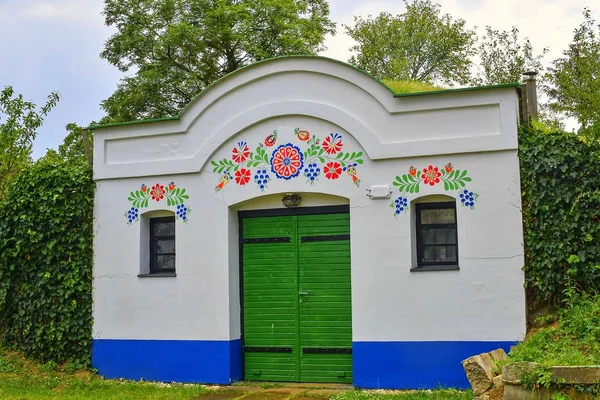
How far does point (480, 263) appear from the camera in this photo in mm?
9477

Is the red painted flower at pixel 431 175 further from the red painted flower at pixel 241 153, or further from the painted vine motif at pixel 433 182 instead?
the red painted flower at pixel 241 153

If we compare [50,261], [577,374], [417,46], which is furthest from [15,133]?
[417,46]

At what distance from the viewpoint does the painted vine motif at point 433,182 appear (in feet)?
31.6

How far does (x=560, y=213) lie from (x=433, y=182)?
165 cm

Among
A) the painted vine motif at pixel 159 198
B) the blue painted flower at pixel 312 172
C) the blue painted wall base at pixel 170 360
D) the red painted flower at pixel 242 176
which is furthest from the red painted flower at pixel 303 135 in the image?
the blue painted wall base at pixel 170 360

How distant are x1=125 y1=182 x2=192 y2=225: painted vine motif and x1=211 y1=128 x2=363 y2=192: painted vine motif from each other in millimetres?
619

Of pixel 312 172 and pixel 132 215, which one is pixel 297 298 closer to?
pixel 312 172

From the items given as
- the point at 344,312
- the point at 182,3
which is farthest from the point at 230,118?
the point at 182,3

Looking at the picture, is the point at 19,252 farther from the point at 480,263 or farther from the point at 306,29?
the point at 306,29

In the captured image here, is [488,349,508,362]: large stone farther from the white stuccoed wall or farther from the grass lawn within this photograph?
the white stuccoed wall

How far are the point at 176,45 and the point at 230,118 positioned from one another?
17.8m

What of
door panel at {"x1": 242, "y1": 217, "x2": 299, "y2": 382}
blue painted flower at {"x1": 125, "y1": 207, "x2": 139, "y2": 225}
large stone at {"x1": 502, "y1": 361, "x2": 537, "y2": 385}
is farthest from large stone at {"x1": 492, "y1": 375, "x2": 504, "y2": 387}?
blue painted flower at {"x1": 125, "y1": 207, "x2": 139, "y2": 225}

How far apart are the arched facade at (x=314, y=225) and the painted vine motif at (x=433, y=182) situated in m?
0.02

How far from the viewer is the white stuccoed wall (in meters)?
9.47
